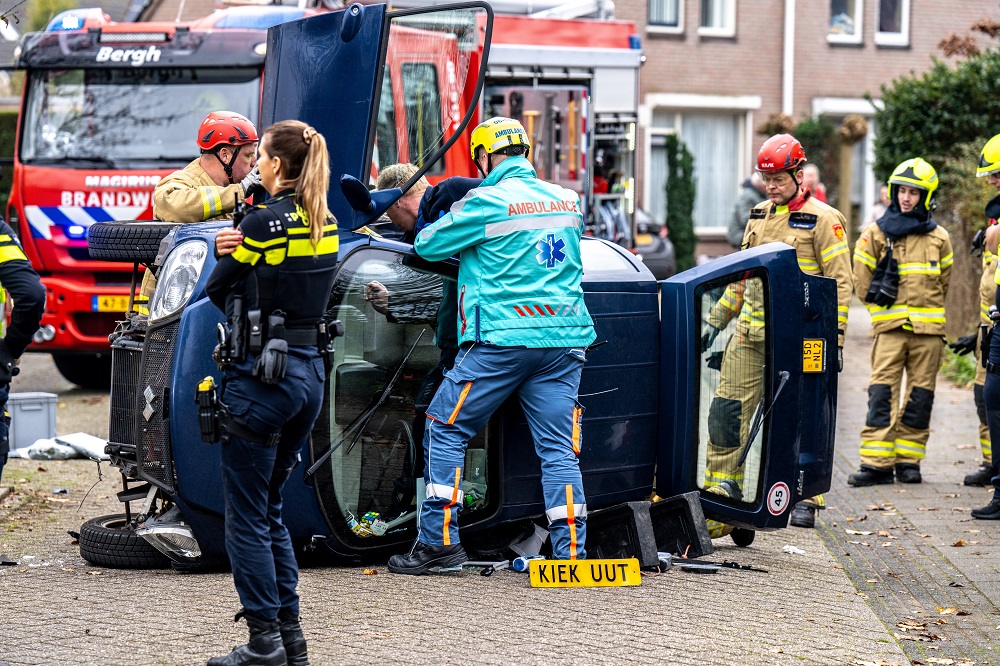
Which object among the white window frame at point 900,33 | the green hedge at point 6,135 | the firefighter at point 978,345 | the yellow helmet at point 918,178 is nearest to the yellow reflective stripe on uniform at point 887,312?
the firefighter at point 978,345

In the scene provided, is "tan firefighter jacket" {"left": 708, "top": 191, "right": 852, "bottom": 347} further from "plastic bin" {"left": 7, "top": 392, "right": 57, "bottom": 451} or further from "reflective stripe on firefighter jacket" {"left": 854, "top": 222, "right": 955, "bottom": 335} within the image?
"plastic bin" {"left": 7, "top": 392, "right": 57, "bottom": 451}

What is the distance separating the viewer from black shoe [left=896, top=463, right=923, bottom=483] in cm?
899

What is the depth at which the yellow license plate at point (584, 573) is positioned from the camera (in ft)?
19.0

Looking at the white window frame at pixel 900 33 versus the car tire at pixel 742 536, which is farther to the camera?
the white window frame at pixel 900 33

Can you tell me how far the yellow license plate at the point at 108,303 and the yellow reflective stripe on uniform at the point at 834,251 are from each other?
636 centimetres

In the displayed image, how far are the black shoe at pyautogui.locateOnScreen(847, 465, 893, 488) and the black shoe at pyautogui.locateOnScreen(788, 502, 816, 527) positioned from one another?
4.78 ft

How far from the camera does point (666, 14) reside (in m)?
27.7

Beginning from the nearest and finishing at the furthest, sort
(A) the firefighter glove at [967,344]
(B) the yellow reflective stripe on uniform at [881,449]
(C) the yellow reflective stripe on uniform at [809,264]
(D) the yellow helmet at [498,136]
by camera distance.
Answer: (D) the yellow helmet at [498,136] → (C) the yellow reflective stripe on uniform at [809,264] → (A) the firefighter glove at [967,344] → (B) the yellow reflective stripe on uniform at [881,449]

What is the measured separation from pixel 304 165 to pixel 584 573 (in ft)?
7.05

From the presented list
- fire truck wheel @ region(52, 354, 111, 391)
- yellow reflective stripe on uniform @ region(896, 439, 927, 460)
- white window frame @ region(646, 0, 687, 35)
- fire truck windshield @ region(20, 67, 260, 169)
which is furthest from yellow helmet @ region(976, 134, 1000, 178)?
white window frame @ region(646, 0, 687, 35)

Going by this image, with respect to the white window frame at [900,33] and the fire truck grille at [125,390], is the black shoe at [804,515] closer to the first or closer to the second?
the fire truck grille at [125,390]

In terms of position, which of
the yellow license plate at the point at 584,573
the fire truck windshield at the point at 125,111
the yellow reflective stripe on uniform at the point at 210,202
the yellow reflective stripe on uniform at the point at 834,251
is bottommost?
the yellow license plate at the point at 584,573

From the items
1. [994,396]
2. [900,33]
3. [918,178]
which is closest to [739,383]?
[994,396]

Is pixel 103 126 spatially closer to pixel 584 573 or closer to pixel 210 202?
pixel 210 202
